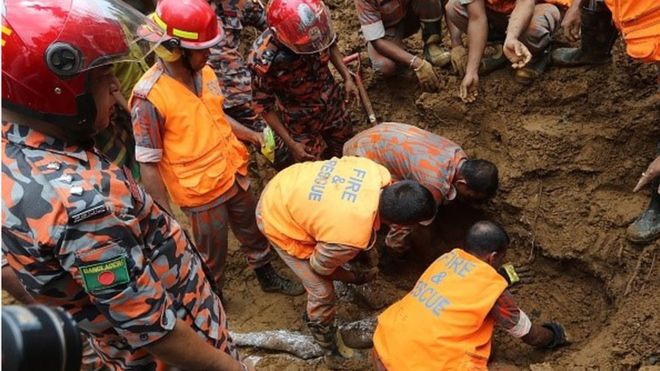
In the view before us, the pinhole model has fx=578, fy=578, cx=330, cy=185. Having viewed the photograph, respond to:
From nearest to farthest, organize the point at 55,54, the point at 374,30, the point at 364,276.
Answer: the point at 55,54 → the point at 364,276 → the point at 374,30

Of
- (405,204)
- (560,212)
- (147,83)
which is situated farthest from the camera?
(560,212)

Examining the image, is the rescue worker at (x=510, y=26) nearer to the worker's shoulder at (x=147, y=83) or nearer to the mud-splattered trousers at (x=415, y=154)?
the mud-splattered trousers at (x=415, y=154)

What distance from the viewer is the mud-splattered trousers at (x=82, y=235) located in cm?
131

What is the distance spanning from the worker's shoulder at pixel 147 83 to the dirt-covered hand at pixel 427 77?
163 centimetres

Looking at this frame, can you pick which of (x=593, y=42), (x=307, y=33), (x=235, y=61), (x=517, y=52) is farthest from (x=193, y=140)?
(x=593, y=42)

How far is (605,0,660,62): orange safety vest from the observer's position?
252cm

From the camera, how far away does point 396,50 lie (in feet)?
12.0

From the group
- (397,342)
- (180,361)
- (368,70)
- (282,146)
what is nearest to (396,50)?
(368,70)

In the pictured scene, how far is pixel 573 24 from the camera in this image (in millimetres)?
3203

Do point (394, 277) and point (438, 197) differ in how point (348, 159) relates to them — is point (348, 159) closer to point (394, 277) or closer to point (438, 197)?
point (438, 197)

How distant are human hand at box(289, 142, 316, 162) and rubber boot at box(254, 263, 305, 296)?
69 cm

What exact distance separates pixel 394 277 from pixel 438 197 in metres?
0.89

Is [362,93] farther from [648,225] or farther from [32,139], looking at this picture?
[32,139]

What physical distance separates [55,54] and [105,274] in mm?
→ 515
